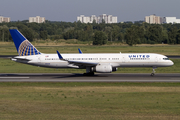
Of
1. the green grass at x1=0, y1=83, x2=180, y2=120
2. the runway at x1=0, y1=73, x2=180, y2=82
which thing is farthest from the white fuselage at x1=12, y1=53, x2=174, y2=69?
the green grass at x1=0, y1=83, x2=180, y2=120

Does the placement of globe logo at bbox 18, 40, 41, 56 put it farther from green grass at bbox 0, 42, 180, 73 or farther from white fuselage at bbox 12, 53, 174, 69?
green grass at bbox 0, 42, 180, 73

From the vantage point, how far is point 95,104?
21531 millimetres


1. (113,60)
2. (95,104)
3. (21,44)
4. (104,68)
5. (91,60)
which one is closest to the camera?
(95,104)

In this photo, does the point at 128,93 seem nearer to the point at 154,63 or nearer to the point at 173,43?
the point at 154,63

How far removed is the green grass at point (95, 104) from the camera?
17953 millimetres

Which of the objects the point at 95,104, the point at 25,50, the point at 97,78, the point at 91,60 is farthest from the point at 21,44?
the point at 95,104

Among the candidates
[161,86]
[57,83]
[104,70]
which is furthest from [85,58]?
[161,86]

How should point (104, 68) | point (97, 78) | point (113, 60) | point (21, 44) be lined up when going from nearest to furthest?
point (97, 78) → point (104, 68) → point (113, 60) → point (21, 44)

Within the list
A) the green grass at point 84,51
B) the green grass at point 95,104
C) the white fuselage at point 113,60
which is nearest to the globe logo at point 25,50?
the white fuselage at point 113,60

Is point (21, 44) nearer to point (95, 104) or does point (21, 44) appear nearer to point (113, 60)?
point (113, 60)

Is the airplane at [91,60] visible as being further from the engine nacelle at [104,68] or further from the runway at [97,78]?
the runway at [97,78]

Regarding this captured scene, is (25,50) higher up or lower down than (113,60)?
higher up

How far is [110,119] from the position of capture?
55.5 feet

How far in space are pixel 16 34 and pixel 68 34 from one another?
14168cm
